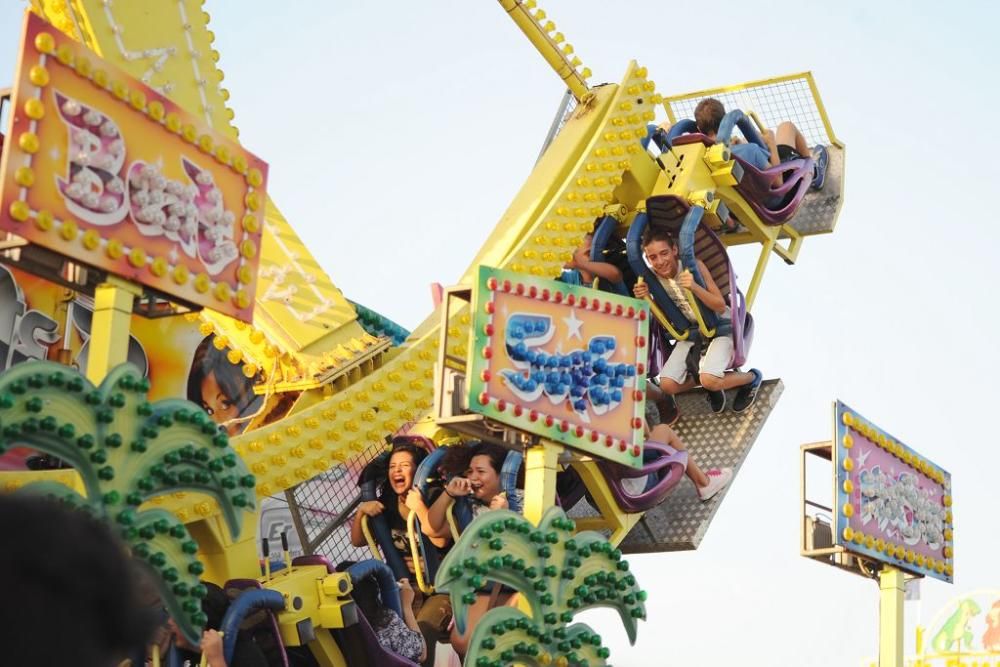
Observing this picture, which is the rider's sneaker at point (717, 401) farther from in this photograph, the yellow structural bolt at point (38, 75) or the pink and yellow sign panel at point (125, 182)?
the yellow structural bolt at point (38, 75)

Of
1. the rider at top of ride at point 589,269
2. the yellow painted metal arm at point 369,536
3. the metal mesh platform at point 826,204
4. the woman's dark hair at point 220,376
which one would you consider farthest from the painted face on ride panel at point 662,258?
the woman's dark hair at point 220,376

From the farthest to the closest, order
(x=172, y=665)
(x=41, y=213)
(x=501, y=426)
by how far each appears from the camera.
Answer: (x=501, y=426)
(x=172, y=665)
(x=41, y=213)

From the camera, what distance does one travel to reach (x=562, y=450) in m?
9.01

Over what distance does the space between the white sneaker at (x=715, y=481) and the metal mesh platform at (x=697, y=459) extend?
0.16 feet

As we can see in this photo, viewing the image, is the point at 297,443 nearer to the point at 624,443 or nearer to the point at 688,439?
the point at 624,443

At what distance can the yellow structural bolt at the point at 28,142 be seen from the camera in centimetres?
634

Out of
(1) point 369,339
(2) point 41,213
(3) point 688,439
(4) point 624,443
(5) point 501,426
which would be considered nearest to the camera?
(2) point 41,213

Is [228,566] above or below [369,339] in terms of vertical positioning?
below

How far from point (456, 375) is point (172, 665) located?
2.23 meters

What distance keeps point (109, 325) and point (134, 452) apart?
23.1 inches

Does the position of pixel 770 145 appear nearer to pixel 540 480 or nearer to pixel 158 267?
pixel 540 480

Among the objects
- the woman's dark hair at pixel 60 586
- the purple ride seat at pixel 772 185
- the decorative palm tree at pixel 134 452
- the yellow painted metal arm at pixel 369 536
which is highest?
the purple ride seat at pixel 772 185

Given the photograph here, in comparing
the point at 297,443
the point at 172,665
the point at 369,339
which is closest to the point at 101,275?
the point at 172,665

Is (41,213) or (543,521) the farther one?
(543,521)
